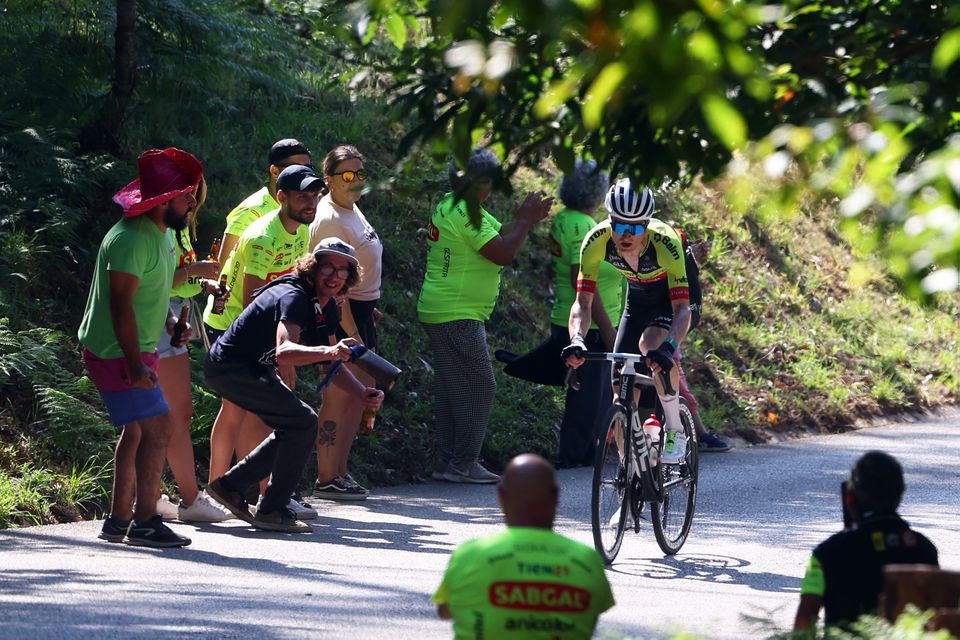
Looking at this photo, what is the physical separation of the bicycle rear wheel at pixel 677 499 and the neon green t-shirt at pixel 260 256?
2692 mm

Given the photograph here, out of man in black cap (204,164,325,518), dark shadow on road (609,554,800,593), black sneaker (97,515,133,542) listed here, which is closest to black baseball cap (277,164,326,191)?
man in black cap (204,164,325,518)

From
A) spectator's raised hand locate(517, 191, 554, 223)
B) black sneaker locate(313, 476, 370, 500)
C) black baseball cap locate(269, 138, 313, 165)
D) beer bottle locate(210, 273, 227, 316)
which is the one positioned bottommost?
black sneaker locate(313, 476, 370, 500)

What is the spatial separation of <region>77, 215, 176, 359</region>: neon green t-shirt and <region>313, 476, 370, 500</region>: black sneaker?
252 cm

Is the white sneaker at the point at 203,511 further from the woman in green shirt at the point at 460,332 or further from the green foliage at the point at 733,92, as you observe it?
the green foliage at the point at 733,92

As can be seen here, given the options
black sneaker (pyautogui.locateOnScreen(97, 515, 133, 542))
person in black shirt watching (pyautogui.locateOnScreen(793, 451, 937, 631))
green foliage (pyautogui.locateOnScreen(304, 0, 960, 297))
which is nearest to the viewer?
green foliage (pyautogui.locateOnScreen(304, 0, 960, 297))

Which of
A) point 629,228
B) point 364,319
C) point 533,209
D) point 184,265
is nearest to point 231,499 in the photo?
point 184,265

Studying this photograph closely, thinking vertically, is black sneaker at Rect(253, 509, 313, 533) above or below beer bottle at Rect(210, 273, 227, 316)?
below

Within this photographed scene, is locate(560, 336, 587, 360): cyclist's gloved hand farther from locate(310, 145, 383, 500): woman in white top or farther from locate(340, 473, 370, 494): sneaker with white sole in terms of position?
locate(340, 473, 370, 494): sneaker with white sole

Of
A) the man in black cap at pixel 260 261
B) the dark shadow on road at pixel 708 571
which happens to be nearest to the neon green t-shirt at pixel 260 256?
the man in black cap at pixel 260 261

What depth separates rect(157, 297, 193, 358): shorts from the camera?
9438mm

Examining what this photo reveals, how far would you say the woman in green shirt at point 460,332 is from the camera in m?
11.7

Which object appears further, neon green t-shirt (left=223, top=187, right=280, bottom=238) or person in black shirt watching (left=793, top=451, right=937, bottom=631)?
neon green t-shirt (left=223, top=187, right=280, bottom=238)

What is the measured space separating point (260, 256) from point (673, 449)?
9.52ft

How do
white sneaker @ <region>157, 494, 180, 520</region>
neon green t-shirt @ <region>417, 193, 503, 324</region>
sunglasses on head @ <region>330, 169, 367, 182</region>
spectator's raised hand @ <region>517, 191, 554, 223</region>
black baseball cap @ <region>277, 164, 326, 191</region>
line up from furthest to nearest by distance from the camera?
1. neon green t-shirt @ <region>417, 193, 503, 324</region>
2. spectator's raised hand @ <region>517, 191, 554, 223</region>
3. sunglasses on head @ <region>330, 169, 367, 182</region>
4. black baseball cap @ <region>277, 164, 326, 191</region>
5. white sneaker @ <region>157, 494, 180, 520</region>
